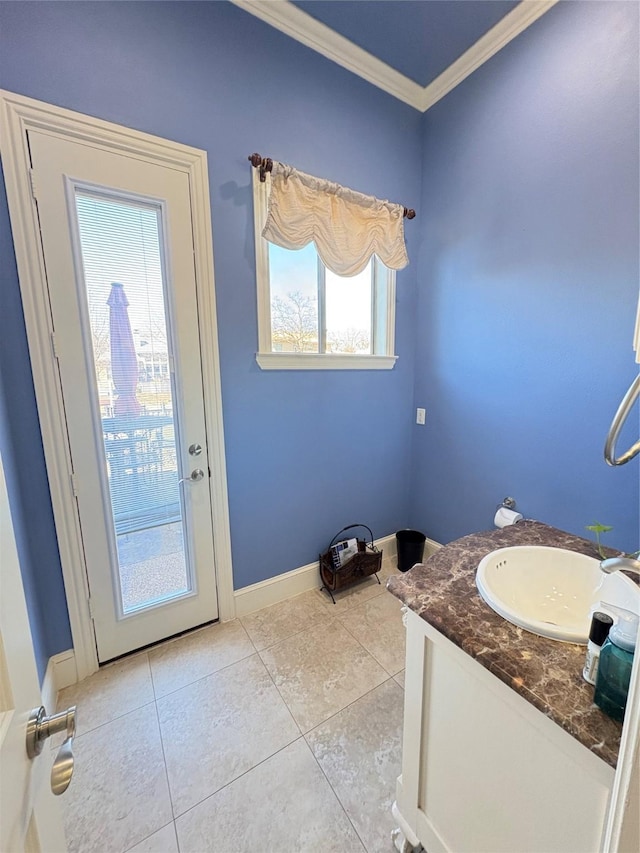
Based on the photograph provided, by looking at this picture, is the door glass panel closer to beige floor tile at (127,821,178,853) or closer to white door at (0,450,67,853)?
beige floor tile at (127,821,178,853)

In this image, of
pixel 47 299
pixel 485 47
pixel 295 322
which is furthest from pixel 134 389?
pixel 485 47

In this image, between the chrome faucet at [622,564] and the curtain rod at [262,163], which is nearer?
the chrome faucet at [622,564]

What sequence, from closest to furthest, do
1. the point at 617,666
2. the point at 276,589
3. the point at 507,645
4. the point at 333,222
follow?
the point at 617,666 < the point at 507,645 < the point at 333,222 < the point at 276,589

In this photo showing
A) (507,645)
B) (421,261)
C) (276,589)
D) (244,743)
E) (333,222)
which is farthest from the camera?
(421,261)

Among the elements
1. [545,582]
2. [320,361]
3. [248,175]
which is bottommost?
[545,582]

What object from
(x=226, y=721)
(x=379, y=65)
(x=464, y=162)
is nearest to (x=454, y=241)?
(x=464, y=162)

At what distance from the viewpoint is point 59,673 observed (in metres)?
1.55

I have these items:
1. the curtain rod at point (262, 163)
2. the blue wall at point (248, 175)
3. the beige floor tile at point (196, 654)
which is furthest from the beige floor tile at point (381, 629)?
the curtain rod at point (262, 163)

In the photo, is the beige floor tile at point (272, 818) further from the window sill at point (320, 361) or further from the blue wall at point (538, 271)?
the window sill at point (320, 361)

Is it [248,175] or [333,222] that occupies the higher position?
[248,175]

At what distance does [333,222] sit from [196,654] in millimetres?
2379

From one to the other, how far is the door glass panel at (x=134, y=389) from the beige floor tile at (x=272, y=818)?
0.87 m

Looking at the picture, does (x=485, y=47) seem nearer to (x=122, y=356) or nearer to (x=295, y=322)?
(x=295, y=322)

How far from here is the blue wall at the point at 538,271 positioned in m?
1.49
